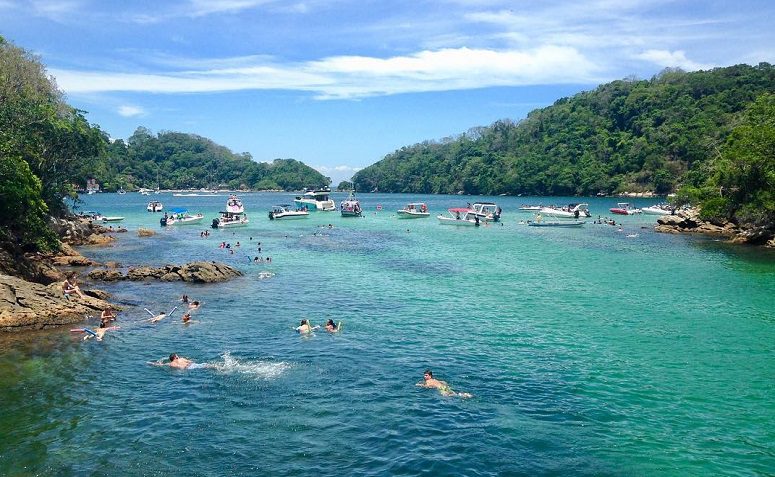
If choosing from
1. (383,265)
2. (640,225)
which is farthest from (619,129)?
(383,265)

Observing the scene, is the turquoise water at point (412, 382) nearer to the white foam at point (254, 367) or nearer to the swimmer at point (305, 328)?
the white foam at point (254, 367)

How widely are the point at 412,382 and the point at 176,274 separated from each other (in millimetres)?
24560

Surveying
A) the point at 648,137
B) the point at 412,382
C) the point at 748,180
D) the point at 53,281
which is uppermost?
the point at 648,137

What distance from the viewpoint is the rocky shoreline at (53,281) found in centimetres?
2541

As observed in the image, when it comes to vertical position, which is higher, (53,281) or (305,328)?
(53,281)

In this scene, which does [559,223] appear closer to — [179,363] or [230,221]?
[230,221]

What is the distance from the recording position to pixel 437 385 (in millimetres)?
18594

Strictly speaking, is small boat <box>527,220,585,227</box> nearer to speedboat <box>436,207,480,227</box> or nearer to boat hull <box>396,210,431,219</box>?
speedboat <box>436,207,480,227</box>

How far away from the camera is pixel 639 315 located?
28.7 meters

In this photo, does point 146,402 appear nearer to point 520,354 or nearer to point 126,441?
point 126,441

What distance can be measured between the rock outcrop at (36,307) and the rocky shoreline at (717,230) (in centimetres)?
5670

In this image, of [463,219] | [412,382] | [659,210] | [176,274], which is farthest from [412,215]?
[412,382]

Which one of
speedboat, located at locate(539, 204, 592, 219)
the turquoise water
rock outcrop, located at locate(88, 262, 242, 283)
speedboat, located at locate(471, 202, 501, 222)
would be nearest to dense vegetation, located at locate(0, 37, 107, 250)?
rock outcrop, located at locate(88, 262, 242, 283)

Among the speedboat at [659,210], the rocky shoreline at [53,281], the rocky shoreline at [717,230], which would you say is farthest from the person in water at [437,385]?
the speedboat at [659,210]
